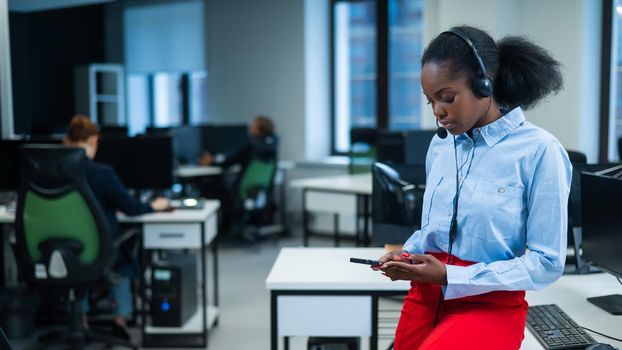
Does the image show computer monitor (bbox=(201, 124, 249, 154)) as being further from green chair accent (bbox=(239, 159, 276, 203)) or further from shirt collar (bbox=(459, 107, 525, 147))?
shirt collar (bbox=(459, 107, 525, 147))

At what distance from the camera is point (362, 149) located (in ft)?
18.4

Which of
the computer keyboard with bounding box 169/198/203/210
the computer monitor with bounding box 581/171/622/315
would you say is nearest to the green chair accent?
the computer keyboard with bounding box 169/198/203/210

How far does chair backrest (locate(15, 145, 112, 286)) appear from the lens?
10.5 feet

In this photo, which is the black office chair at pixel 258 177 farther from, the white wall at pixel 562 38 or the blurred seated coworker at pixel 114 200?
the blurred seated coworker at pixel 114 200

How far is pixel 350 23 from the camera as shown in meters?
7.33

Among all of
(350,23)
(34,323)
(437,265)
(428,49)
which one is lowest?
(34,323)

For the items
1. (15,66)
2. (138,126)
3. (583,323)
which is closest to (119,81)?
(138,126)

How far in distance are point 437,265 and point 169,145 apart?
320 centimetres

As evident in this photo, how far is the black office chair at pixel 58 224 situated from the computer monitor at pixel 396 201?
146 cm

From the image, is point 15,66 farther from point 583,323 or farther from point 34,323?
point 583,323

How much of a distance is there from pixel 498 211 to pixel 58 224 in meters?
2.48

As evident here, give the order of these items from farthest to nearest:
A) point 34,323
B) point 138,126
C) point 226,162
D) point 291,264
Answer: point 138,126
point 226,162
point 34,323
point 291,264

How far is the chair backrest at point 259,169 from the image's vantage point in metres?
6.19

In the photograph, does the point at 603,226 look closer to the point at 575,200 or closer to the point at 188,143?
the point at 575,200
